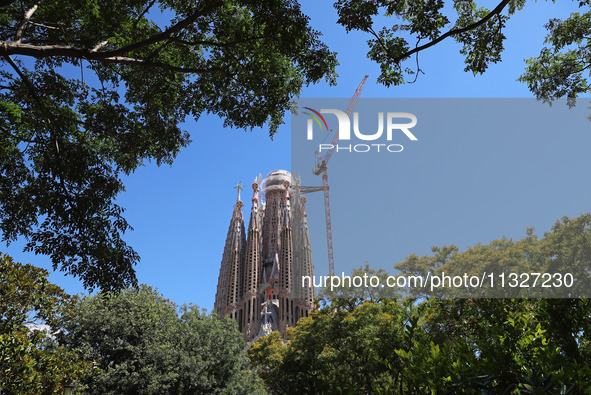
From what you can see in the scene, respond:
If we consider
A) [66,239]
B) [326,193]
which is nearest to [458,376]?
[66,239]

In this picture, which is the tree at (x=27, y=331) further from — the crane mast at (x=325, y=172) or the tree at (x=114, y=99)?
the crane mast at (x=325, y=172)

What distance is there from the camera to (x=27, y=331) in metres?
8.85

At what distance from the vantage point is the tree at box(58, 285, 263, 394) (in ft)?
49.3

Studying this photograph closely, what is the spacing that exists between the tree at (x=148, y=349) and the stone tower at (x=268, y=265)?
4116cm

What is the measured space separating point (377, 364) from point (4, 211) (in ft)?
41.5

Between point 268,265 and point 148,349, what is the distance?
54440mm

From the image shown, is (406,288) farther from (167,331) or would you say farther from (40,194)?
(40,194)

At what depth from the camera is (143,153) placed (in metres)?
9.54

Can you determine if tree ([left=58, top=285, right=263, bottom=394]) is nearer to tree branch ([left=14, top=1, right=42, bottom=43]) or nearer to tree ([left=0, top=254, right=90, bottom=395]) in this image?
tree ([left=0, top=254, right=90, bottom=395])

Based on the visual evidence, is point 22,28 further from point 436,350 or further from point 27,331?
point 436,350

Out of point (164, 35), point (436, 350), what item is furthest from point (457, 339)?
point (164, 35)

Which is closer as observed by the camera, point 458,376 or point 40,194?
point 458,376

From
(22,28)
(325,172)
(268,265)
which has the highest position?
(325,172)

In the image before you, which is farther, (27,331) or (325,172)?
(325,172)
